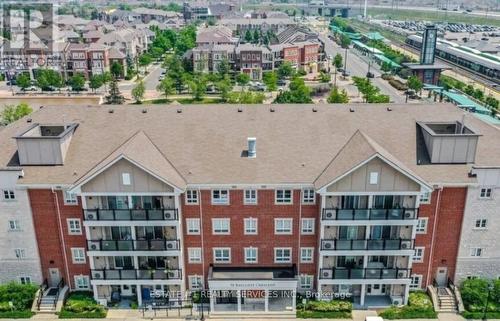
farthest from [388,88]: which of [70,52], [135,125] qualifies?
[135,125]

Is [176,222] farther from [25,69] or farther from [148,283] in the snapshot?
[25,69]

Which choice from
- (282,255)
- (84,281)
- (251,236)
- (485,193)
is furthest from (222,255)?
(485,193)

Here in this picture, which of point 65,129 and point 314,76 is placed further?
point 314,76

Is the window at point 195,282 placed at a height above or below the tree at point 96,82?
below

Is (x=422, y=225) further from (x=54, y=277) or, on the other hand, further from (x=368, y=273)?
(x=54, y=277)

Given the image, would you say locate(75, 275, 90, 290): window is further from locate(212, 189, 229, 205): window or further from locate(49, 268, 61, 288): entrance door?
locate(212, 189, 229, 205): window

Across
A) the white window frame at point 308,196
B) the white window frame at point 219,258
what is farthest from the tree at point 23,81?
the white window frame at point 308,196

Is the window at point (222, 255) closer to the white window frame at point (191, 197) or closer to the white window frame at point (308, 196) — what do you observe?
the white window frame at point (191, 197)
